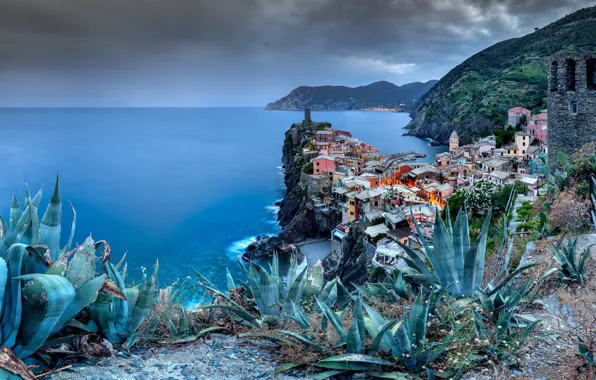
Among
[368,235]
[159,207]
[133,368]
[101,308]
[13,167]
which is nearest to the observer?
[133,368]

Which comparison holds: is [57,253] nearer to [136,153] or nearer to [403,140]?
[136,153]

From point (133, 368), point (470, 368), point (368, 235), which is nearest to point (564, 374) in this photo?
point (470, 368)

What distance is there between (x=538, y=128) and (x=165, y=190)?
3351cm

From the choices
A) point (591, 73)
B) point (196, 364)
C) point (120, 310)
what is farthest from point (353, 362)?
point (591, 73)

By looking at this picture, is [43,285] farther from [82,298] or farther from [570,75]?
[570,75]

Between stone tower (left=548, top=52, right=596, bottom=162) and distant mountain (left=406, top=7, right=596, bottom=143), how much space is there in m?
41.7

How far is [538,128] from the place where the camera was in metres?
36.8

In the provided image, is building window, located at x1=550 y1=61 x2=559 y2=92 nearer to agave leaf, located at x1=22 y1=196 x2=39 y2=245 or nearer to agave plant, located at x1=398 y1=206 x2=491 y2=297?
agave plant, located at x1=398 y1=206 x2=491 y2=297

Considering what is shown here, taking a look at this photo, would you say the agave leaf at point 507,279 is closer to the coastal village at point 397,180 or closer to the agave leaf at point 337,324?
the agave leaf at point 337,324

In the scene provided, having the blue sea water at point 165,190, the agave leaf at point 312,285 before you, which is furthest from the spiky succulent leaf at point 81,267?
the agave leaf at point 312,285

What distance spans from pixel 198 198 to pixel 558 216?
36187 millimetres

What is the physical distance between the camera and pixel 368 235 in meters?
20.0

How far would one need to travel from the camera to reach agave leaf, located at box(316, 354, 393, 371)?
2587mm

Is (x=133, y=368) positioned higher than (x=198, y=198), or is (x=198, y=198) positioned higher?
(x=133, y=368)
